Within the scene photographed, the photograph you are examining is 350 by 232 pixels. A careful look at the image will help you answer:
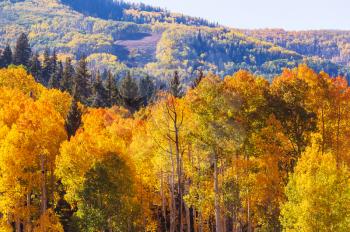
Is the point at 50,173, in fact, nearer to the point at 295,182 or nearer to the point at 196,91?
the point at 196,91

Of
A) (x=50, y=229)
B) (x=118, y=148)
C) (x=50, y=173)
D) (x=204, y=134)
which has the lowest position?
Result: (x=50, y=229)

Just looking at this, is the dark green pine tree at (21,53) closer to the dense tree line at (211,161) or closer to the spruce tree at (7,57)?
the spruce tree at (7,57)

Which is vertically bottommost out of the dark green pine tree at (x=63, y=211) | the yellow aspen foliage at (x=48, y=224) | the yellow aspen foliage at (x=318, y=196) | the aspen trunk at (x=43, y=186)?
the dark green pine tree at (x=63, y=211)

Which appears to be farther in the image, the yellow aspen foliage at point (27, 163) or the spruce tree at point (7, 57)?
the spruce tree at point (7, 57)

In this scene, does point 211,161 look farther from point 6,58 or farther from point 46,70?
point 6,58

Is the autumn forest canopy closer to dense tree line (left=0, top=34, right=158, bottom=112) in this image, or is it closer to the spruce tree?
dense tree line (left=0, top=34, right=158, bottom=112)

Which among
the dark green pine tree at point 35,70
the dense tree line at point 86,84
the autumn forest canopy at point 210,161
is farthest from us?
the dark green pine tree at point 35,70

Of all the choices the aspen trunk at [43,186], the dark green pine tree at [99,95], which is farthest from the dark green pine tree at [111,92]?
the aspen trunk at [43,186]

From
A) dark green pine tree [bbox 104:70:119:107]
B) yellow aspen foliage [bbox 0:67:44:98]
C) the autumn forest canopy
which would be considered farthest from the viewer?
dark green pine tree [bbox 104:70:119:107]

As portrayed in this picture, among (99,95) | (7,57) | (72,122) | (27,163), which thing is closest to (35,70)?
(7,57)

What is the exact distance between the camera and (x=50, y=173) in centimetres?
5684

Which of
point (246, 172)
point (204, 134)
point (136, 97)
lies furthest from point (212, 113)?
point (136, 97)

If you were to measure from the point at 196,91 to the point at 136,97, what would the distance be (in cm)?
8063

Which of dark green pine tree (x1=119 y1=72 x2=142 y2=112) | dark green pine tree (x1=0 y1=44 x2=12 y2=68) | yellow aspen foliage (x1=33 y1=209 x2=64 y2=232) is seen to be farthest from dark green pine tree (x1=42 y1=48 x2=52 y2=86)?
yellow aspen foliage (x1=33 y1=209 x2=64 y2=232)
